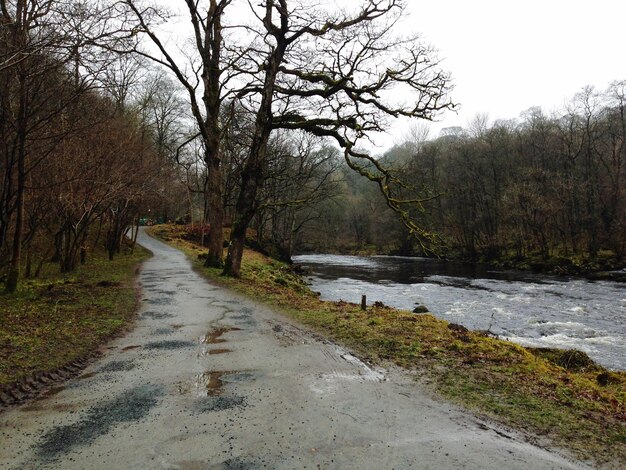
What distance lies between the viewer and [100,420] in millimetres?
4531

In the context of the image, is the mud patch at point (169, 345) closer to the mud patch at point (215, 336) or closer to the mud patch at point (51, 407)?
the mud patch at point (215, 336)

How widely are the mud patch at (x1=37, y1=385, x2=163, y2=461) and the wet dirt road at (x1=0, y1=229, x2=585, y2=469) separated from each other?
14 millimetres

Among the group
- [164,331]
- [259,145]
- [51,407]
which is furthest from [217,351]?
[259,145]

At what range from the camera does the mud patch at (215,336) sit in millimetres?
7793

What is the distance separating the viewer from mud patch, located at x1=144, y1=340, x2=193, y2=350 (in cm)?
735

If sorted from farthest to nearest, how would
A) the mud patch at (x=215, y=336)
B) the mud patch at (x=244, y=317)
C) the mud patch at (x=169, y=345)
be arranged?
the mud patch at (x=244, y=317)
the mud patch at (x=215, y=336)
the mud patch at (x=169, y=345)

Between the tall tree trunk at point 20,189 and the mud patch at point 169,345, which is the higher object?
the tall tree trunk at point 20,189

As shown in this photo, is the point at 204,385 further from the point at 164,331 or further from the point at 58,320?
the point at 58,320

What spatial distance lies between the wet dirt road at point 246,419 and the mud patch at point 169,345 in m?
0.03

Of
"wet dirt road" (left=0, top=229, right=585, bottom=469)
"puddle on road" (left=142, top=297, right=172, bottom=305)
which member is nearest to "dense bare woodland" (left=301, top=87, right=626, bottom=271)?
"puddle on road" (left=142, top=297, right=172, bottom=305)

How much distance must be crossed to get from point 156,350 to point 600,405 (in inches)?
251

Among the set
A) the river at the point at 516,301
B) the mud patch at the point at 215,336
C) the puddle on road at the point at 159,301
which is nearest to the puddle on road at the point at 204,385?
the mud patch at the point at 215,336

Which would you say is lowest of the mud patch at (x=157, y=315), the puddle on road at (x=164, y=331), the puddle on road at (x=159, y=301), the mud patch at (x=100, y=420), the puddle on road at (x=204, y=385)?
the mud patch at (x=100, y=420)

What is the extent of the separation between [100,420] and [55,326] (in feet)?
15.1
